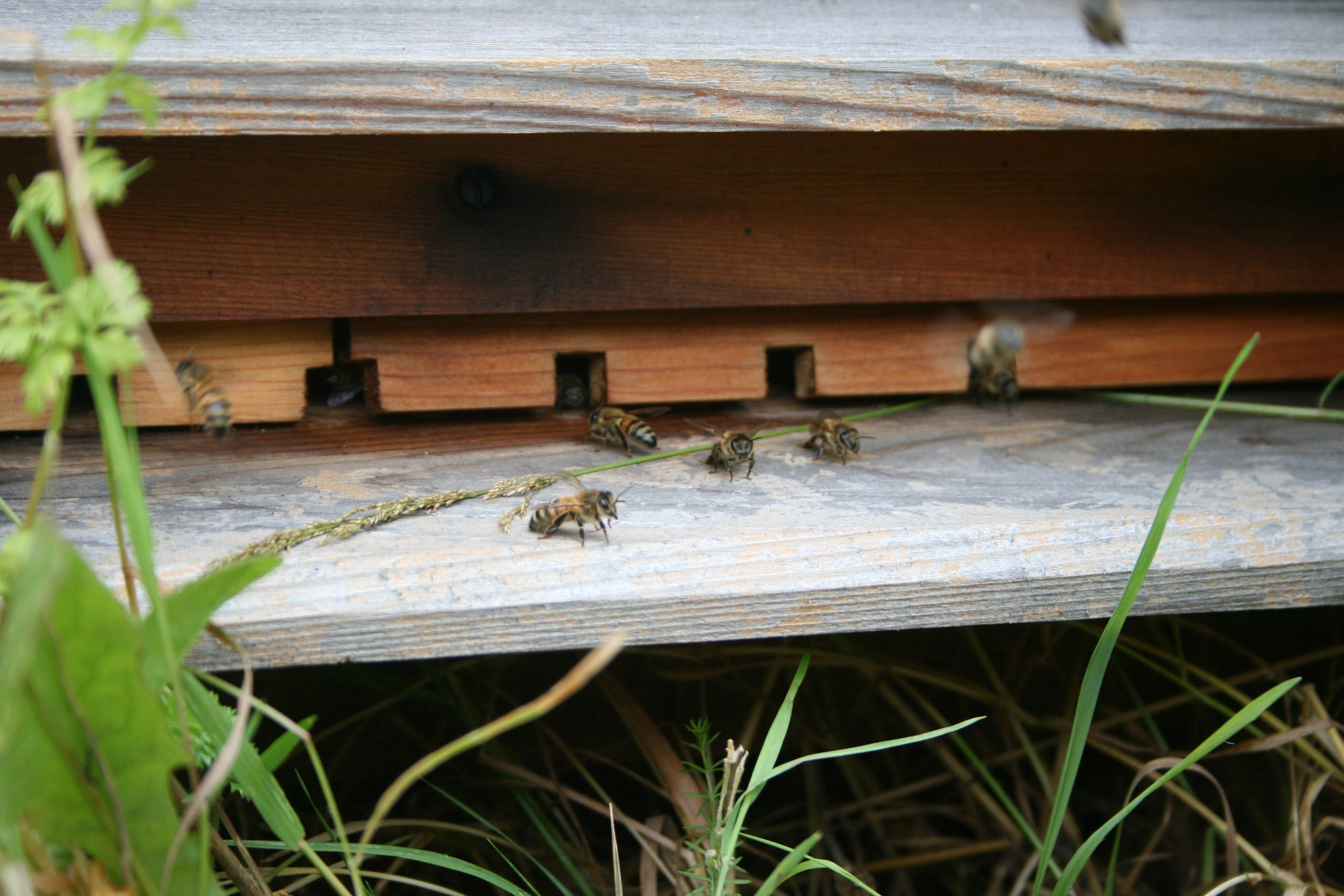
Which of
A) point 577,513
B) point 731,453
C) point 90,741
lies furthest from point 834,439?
point 90,741

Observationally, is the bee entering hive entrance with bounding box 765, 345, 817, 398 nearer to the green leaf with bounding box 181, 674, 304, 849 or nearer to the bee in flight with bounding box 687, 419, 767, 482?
the bee in flight with bounding box 687, 419, 767, 482

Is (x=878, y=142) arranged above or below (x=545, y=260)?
above

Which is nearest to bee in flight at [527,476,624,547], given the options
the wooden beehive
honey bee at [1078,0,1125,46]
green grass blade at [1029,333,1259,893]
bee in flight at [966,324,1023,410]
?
the wooden beehive

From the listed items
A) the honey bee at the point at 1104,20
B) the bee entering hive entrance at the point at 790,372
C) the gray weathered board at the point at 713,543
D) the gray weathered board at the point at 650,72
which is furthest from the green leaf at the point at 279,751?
the honey bee at the point at 1104,20

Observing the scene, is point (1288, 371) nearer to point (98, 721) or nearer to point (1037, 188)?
point (1037, 188)

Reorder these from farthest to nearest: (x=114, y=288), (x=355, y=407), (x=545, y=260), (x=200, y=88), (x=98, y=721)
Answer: (x=355, y=407)
(x=545, y=260)
(x=200, y=88)
(x=98, y=721)
(x=114, y=288)

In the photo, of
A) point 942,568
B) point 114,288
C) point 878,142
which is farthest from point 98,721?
point 878,142

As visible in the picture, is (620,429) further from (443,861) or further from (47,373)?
(47,373)
